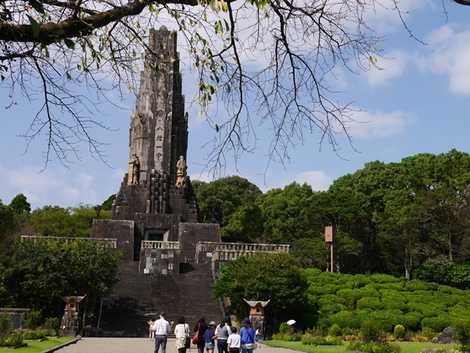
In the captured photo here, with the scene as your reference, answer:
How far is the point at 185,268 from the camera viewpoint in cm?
3672

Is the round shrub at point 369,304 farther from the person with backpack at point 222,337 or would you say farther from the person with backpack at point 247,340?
the person with backpack at point 247,340

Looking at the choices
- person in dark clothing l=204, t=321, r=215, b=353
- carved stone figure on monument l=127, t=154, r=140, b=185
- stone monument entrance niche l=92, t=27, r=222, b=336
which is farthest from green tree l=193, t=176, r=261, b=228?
person in dark clothing l=204, t=321, r=215, b=353

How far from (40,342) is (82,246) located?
776 centimetres

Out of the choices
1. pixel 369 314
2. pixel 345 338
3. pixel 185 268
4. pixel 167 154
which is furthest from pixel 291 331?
pixel 167 154

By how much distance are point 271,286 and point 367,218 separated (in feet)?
89.3

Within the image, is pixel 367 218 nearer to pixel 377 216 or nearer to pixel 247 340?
pixel 377 216

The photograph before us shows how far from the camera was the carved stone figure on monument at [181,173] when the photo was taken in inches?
1802

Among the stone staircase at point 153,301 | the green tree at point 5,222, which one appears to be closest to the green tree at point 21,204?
the green tree at point 5,222

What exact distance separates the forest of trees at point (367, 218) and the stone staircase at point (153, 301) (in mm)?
Answer: 13478

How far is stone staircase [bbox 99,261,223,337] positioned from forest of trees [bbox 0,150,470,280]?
13.5 metres

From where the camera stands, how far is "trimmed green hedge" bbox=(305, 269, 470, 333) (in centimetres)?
2694

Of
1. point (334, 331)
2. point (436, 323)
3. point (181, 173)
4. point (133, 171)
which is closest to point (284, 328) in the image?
point (334, 331)

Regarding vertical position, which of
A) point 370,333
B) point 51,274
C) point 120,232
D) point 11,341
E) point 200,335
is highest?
point 120,232

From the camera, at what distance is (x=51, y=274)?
25.6 meters
